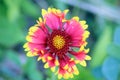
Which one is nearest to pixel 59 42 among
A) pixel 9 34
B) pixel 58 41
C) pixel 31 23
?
pixel 58 41

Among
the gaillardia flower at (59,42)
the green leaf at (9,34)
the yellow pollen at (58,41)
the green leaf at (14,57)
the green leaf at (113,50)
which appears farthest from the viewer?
the green leaf at (9,34)

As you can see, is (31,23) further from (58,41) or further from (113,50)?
(58,41)

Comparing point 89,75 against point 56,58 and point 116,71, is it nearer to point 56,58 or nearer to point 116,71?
point 116,71

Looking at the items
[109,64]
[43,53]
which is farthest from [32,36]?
[109,64]

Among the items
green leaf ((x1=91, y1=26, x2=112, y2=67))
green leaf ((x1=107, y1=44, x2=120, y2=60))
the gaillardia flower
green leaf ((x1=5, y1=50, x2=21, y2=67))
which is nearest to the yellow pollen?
the gaillardia flower

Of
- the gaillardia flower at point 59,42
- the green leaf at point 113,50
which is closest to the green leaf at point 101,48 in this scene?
the green leaf at point 113,50

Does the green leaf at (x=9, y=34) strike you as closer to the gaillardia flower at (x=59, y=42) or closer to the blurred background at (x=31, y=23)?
the blurred background at (x=31, y=23)
